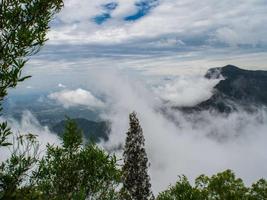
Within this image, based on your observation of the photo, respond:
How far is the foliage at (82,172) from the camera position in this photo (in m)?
22.5

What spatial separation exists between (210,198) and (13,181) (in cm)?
3561

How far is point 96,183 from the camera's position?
23047mm

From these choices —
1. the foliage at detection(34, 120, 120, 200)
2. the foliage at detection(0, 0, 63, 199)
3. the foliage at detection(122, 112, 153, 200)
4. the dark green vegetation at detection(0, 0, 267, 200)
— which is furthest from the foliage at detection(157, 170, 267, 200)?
the foliage at detection(0, 0, 63, 199)

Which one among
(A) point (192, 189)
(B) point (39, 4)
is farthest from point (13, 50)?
(A) point (192, 189)

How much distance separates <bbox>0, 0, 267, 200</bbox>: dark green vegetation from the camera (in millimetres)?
11633

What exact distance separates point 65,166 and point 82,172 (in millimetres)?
1313

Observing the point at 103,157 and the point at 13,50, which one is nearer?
the point at 13,50

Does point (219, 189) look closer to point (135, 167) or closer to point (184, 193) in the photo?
point (184, 193)

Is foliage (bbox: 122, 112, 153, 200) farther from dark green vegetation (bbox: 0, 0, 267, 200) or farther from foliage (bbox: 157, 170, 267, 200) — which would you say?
foliage (bbox: 157, 170, 267, 200)

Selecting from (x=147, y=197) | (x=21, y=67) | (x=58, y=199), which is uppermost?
(x=21, y=67)

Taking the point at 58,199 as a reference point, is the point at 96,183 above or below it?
below

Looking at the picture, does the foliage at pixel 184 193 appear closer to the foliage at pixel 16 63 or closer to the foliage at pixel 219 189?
the foliage at pixel 219 189

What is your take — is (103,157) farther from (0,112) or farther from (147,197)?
(147,197)

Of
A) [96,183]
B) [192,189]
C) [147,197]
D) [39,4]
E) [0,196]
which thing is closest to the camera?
[0,196]
